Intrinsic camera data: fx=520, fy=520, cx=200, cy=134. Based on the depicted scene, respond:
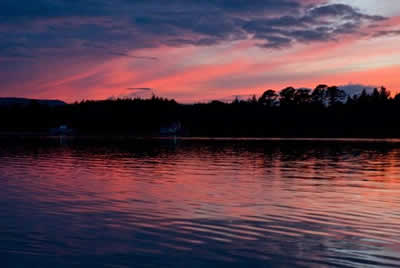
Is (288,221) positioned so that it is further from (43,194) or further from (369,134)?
(369,134)

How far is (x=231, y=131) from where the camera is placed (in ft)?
575

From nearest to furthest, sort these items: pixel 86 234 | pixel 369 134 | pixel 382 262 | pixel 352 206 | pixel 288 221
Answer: pixel 382 262
pixel 86 234
pixel 288 221
pixel 352 206
pixel 369 134

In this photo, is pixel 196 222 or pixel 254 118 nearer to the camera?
pixel 196 222

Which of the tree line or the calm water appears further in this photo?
the tree line

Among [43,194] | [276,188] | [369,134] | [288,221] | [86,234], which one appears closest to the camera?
[86,234]

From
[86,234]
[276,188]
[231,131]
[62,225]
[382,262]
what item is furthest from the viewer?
[231,131]

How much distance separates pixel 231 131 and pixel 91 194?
505 feet

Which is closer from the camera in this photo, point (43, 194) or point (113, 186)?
point (43, 194)

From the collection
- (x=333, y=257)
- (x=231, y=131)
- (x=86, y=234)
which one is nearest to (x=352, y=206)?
(x=333, y=257)

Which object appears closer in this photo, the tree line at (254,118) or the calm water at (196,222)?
the calm water at (196,222)

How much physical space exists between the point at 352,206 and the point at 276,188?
567 centimetres

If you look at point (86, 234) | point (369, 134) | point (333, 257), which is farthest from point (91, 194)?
point (369, 134)

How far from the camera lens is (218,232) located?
1474 cm

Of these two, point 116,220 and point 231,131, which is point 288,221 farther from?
point 231,131
